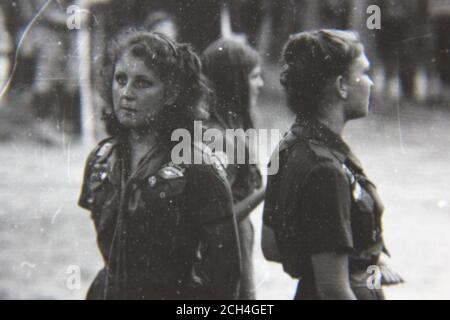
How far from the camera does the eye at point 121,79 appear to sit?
7.92ft

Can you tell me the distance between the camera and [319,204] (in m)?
2.30

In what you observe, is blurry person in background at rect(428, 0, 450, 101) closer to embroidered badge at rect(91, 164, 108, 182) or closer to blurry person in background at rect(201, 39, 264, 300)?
blurry person in background at rect(201, 39, 264, 300)

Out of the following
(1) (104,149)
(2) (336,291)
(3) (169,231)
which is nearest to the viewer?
(2) (336,291)

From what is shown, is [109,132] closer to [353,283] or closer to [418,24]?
[353,283]

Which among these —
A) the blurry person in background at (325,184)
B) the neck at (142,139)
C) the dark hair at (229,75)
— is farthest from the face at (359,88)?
the neck at (142,139)

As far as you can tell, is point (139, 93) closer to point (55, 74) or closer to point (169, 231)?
point (55, 74)

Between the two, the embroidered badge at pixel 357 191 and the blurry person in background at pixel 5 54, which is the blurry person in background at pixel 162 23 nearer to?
the blurry person in background at pixel 5 54

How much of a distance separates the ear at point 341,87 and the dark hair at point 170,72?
48 centimetres

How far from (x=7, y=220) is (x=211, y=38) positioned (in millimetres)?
1056

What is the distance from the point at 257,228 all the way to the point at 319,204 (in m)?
0.27

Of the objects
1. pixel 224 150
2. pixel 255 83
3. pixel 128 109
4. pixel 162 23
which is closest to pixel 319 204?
pixel 224 150

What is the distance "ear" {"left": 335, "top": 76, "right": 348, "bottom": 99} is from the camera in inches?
92.3
